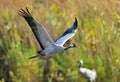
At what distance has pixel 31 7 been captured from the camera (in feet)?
29.6

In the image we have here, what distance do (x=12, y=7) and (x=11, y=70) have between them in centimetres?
119

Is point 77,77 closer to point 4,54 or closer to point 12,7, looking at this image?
point 4,54

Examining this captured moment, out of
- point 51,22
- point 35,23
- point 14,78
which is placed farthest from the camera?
point 51,22

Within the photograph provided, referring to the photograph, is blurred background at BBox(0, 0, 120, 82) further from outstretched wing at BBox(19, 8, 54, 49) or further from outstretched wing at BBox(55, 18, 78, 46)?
outstretched wing at BBox(19, 8, 54, 49)

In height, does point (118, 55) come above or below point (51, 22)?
below

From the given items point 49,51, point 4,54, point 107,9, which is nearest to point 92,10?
point 107,9

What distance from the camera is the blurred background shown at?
320 inches

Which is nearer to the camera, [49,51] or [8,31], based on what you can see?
[49,51]

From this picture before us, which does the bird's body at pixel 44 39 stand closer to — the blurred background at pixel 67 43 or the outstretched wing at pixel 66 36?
the outstretched wing at pixel 66 36

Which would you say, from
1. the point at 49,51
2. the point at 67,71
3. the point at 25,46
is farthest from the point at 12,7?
the point at 49,51

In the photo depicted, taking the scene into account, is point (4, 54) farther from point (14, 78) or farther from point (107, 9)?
point (107, 9)

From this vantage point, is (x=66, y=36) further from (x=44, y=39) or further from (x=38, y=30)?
(x=38, y=30)

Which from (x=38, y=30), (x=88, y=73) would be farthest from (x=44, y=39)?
(x=88, y=73)

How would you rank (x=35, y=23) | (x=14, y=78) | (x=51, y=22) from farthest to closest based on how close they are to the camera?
(x=51, y=22), (x=14, y=78), (x=35, y=23)
